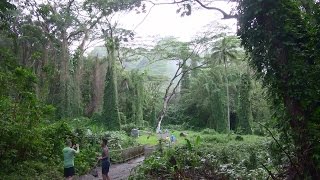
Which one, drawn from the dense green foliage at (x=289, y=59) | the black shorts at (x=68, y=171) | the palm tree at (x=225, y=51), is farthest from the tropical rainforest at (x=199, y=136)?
the palm tree at (x=225, y=51)

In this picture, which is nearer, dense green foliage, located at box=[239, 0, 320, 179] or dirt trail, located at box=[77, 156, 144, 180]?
dense green foliage, located at box=[239, 0, 320, 179]

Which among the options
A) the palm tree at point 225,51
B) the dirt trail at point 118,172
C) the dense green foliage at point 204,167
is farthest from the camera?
the palm tree at point 225,51

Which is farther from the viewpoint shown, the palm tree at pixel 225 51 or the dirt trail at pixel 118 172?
the palm tree at pixel 225 51

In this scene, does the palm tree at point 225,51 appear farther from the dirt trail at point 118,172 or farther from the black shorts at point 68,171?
the black shorts at point 68,171

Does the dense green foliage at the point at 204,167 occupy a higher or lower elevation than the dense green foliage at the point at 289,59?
lower

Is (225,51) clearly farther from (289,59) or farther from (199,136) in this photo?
(289,59)

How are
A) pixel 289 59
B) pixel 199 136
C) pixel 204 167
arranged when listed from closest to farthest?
1. pixel 289 59
2. pixel 204 167
3. pixel 199 136

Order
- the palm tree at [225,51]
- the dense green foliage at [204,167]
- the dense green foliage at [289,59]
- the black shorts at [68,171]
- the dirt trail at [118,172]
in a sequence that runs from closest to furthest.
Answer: the dense green foliage at [289,59], the dense green foliage at [204,167], the black shorts at [68,171], the dirt trail at [118,172], the palm tree at [225,51]

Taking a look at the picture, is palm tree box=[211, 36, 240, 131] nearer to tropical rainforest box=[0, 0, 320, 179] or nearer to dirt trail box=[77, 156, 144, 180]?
tropical rainforest box=[0, 0, 320, 179]

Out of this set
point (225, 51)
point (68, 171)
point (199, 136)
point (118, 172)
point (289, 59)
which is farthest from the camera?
point (225, 51)

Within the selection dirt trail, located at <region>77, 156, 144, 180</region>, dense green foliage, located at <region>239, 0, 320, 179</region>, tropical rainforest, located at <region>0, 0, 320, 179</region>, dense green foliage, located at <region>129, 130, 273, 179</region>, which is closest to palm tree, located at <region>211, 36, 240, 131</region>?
tropical rainforest, located at <region>0, 0, 320, 179</region>

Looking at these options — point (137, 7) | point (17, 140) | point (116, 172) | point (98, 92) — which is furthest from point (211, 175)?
point (98, 92)

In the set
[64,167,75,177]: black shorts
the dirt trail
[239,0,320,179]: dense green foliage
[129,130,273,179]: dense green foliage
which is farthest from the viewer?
the dirt trail

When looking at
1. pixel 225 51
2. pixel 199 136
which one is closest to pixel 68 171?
pixel 199 136
